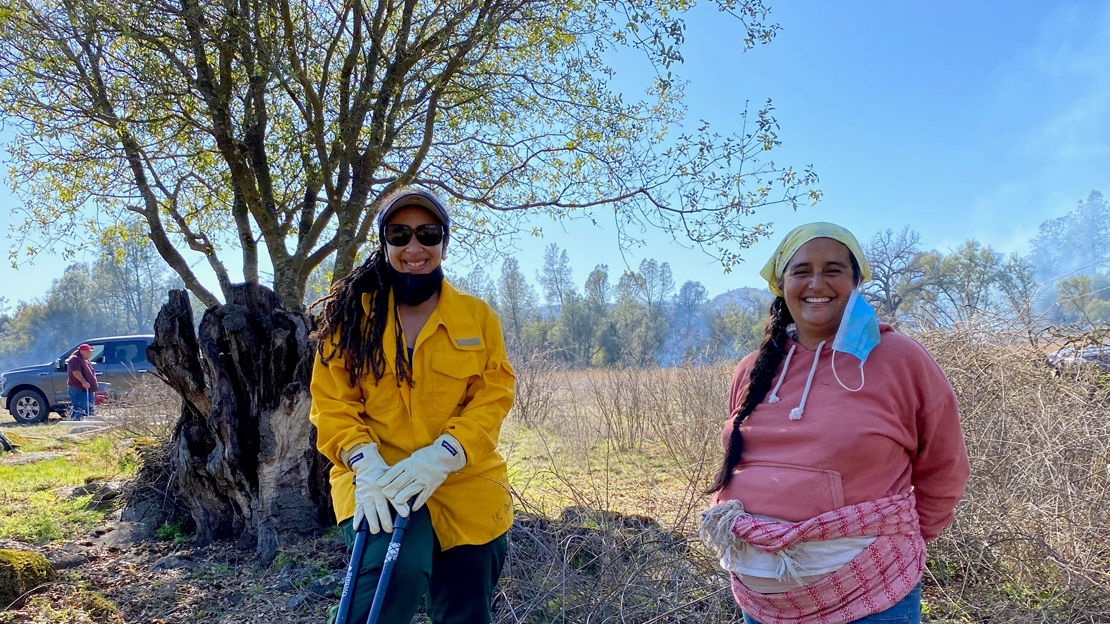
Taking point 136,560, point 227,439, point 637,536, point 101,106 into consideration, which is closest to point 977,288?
point 637,536

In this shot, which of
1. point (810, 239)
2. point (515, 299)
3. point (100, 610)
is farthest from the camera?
point (515, 299)

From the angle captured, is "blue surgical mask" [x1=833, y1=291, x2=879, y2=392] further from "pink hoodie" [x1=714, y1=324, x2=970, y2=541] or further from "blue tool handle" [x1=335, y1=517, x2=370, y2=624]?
"blue tool handle" [x1=335, y1=517, x2=370, y2=624]

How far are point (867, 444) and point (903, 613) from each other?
430 mm

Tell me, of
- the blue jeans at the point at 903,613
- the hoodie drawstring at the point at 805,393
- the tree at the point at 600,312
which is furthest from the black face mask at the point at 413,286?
the tree at the point at 600,312

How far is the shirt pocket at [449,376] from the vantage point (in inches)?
84.7

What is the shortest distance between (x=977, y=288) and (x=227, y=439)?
5.66 metres

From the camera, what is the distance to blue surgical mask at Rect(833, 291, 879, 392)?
169 cm

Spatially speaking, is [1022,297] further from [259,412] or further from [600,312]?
[600,312]

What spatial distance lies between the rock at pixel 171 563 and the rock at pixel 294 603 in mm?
1055

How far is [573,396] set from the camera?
8883 millimetres

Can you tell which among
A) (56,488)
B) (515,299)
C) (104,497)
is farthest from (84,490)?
(515,299)

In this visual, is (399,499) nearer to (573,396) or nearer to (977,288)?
(977,288)

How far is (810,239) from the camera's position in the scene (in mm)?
1842

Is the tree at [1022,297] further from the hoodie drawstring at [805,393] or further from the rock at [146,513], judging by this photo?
the rock at [146,513]
